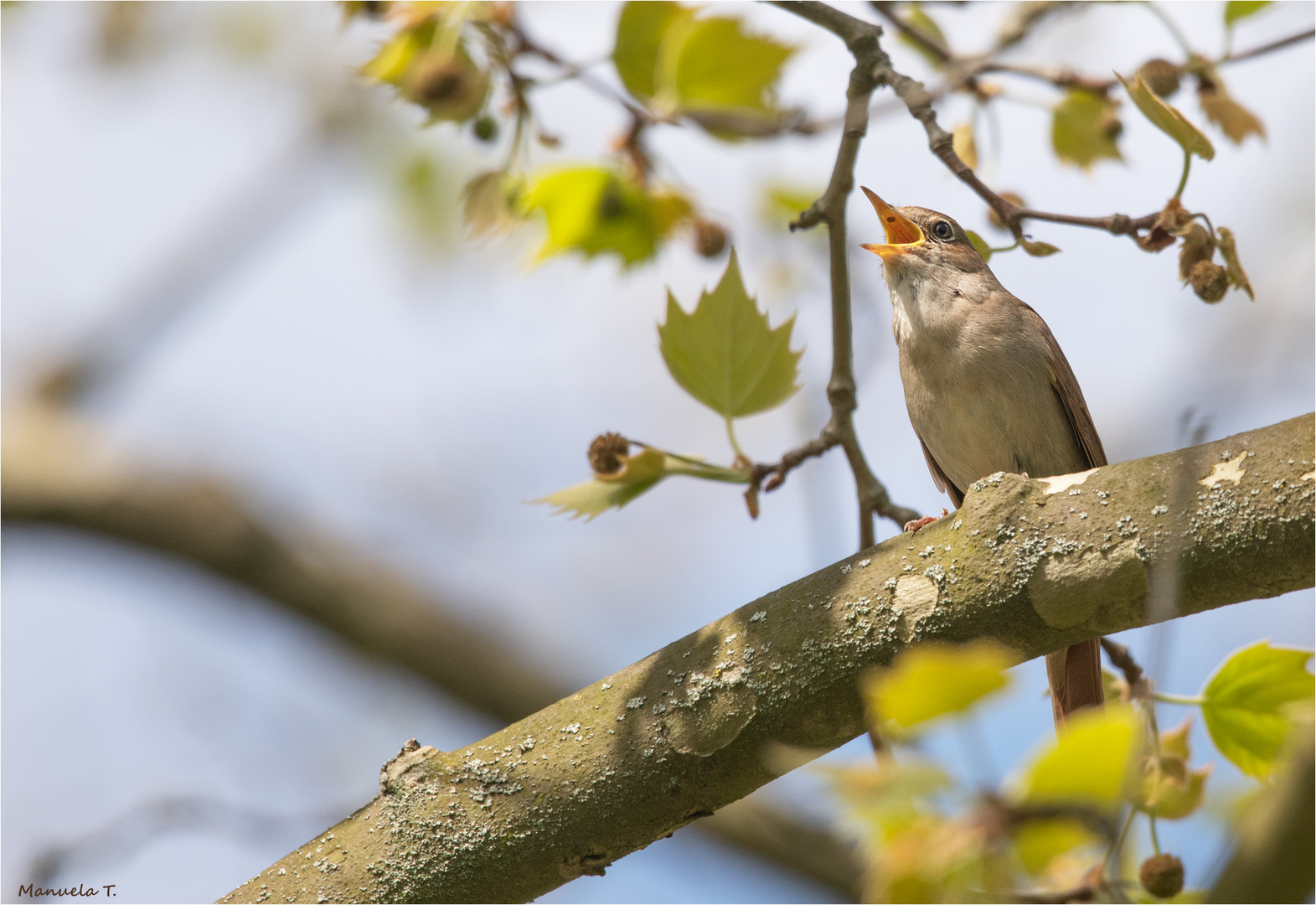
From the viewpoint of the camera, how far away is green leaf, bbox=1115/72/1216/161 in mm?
2609

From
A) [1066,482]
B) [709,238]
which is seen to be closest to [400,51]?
[709,238]

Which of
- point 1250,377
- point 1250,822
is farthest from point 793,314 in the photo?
point 1250,822

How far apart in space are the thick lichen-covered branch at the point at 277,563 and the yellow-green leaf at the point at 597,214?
7.79 ft

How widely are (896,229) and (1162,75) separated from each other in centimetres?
180

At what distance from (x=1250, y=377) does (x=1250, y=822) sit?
1064 mm

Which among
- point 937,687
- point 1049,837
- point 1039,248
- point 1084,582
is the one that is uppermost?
point 1039,248

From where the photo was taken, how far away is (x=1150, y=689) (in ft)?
8.05

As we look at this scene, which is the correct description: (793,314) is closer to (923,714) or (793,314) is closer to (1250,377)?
(1250,377)

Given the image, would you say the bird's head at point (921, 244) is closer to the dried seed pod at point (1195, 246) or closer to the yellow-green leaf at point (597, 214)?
the yellow-green leaf at point (597, 214)

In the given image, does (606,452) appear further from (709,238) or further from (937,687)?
(937,687)

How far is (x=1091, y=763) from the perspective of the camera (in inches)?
42.5

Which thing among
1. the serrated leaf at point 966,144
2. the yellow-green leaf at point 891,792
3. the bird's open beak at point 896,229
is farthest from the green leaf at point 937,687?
the bird's open beak at point 896,229

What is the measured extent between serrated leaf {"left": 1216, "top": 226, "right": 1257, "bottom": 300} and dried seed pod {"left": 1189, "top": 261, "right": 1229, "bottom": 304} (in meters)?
0.02

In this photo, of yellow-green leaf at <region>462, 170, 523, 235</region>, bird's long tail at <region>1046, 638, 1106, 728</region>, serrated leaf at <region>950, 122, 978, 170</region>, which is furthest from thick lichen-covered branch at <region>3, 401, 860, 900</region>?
serrated leaf at <region>950, 122, 978, 170</region>
